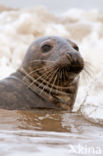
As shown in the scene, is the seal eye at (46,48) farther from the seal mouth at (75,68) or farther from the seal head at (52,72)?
the seal mouth at (75,68)

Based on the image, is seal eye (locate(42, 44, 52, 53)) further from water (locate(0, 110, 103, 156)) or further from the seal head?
water (locate(0, 110, 103, 156))

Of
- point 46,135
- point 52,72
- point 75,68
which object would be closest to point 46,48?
point 52,72

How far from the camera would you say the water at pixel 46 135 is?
77.2 inches

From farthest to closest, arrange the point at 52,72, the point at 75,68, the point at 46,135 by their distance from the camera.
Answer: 1. the point at 52,72
2. the point at 75,68
3. the point at 46,135

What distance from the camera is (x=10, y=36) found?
38.7 feet

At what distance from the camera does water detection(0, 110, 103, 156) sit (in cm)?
196

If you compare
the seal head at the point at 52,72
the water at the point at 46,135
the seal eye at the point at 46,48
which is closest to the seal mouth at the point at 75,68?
the seal head at the point at 52,72

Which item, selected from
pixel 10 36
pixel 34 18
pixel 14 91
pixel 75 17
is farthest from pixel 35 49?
pixel 75 17

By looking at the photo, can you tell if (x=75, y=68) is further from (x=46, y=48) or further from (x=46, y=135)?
(x=46, y=135)

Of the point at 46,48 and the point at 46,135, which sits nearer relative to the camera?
the point at 46,135

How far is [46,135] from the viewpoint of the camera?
248cm

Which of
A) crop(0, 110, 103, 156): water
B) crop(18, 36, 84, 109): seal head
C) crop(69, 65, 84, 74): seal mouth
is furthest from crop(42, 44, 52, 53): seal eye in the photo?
crop(0, 110, 103, 156): water

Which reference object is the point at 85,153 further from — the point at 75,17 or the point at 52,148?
the point at 75,17

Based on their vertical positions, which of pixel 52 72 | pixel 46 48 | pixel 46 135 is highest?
pixel 46 48
